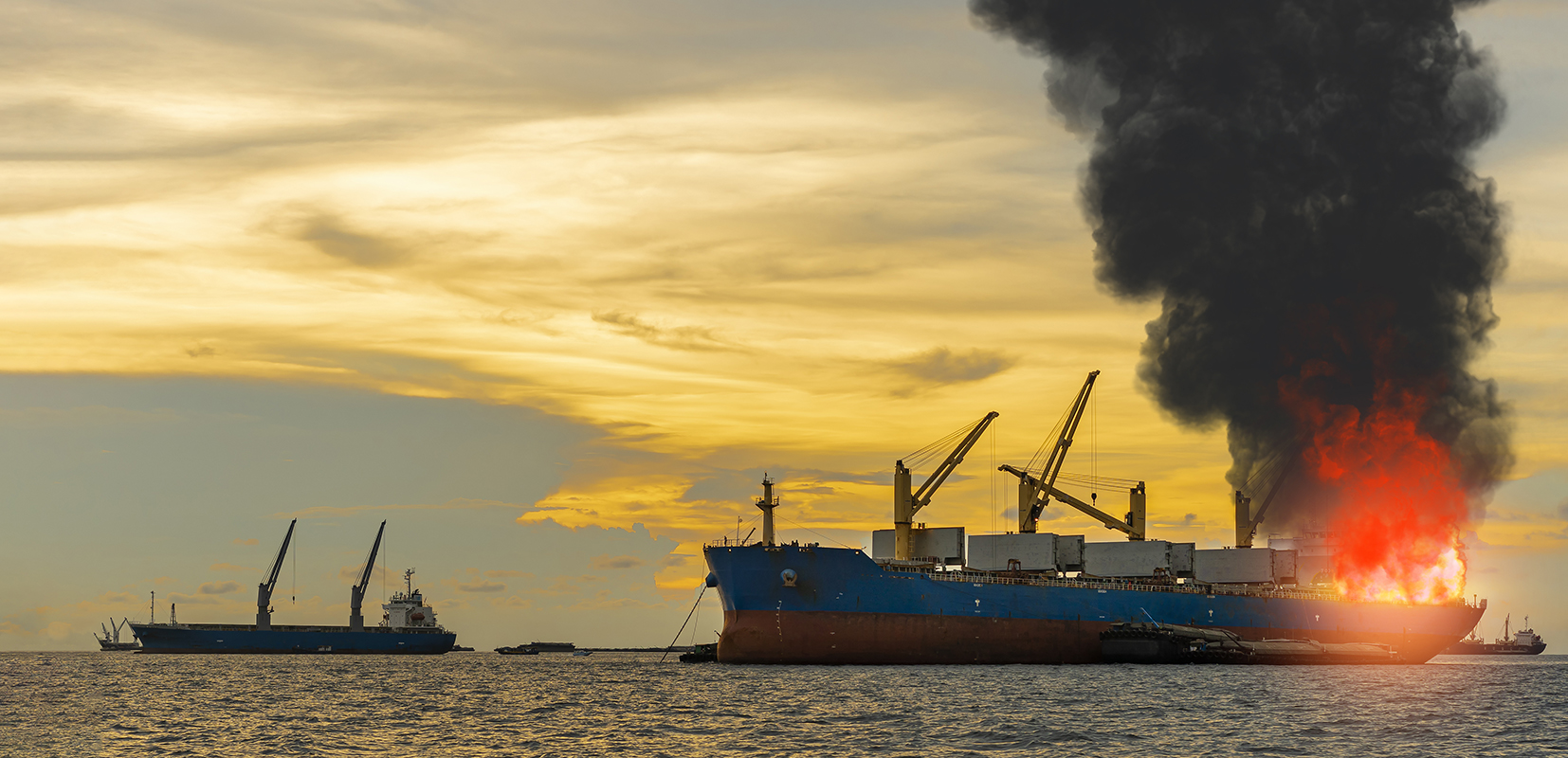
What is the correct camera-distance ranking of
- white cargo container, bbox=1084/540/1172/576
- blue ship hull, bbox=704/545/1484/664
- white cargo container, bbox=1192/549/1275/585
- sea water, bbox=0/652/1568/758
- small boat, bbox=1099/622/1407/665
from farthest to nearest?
white cargo container, bbox=1192/549/1275/585 → white cargo container, bbox=1084/540/1172/576 → small boat, bbox=1099/622/1407/665 → blue ship hull, bbox=704/545/1484/664 → sea water, bbox=0/652/1568/758

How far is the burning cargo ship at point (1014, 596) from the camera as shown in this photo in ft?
325

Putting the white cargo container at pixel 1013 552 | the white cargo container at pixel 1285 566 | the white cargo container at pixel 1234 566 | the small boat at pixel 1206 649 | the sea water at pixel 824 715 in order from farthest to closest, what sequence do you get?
the white cargo container at pixel 1234 566 → the white cargo container at pixel 1285 566 → the white cargo container at pixel 1013 552 → the small boat at pixel 1206 649 → the sea water at pixel 824 715

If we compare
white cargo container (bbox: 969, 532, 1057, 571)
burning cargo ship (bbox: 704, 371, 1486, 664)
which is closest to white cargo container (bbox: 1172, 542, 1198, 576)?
burning cargo ship (bbox: 704, 371, 1486, 664)

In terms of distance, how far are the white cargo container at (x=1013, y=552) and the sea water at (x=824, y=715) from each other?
14071mm

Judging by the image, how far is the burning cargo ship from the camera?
98.9 meters

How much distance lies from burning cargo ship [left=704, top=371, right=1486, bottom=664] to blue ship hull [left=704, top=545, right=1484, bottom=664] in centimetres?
10

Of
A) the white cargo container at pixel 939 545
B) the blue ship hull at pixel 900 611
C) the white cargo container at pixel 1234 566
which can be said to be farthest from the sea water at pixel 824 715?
the white cargo container at pixel 1234 566

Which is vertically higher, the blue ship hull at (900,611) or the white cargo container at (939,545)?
the white cargo container at (939,545)

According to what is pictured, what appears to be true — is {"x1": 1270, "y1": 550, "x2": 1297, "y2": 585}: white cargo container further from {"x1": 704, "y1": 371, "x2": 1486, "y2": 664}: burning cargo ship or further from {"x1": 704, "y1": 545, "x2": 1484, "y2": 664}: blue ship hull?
{"x1": 704, "y1": 545, "x2": 1484, "y2": 664}: blue ship hull

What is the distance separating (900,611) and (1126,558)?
125 feet

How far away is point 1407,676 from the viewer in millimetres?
113188

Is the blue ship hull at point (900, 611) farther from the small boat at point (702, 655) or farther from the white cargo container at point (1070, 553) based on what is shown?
the small boat at point (702, 655)

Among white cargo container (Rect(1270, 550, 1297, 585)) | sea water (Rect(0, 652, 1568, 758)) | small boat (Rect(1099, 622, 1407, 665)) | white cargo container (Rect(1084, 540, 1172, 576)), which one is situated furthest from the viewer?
white cargo container (Rect(1270, 550, 1297, 585))

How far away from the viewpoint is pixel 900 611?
100 meters
